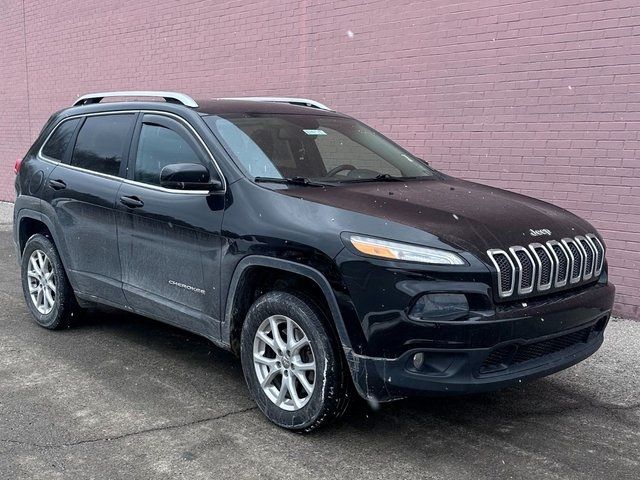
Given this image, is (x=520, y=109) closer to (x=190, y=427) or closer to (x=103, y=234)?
(x=103, y=234)

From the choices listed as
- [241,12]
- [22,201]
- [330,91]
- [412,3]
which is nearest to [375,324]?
[22,201]

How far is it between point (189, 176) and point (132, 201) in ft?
2.50

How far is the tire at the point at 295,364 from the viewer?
3.61 meters

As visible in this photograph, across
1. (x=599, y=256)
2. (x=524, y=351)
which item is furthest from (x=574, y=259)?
(x=524, y=351)

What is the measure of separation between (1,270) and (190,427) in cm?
543

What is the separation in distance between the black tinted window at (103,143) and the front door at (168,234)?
178 mm

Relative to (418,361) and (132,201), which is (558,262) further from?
(132,201)

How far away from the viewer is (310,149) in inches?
181

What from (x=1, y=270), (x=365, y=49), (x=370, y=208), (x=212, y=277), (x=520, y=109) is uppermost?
(x=365, y=49)

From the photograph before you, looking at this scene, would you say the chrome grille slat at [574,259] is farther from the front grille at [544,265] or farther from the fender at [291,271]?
the fender at [291,271]

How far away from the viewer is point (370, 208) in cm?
370

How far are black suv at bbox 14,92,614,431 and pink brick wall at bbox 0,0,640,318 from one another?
1998 mm

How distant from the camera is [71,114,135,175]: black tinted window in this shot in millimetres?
5074

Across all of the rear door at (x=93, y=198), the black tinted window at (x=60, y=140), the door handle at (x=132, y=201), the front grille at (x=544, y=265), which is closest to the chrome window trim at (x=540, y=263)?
the front grille at (x=544, y=265)
